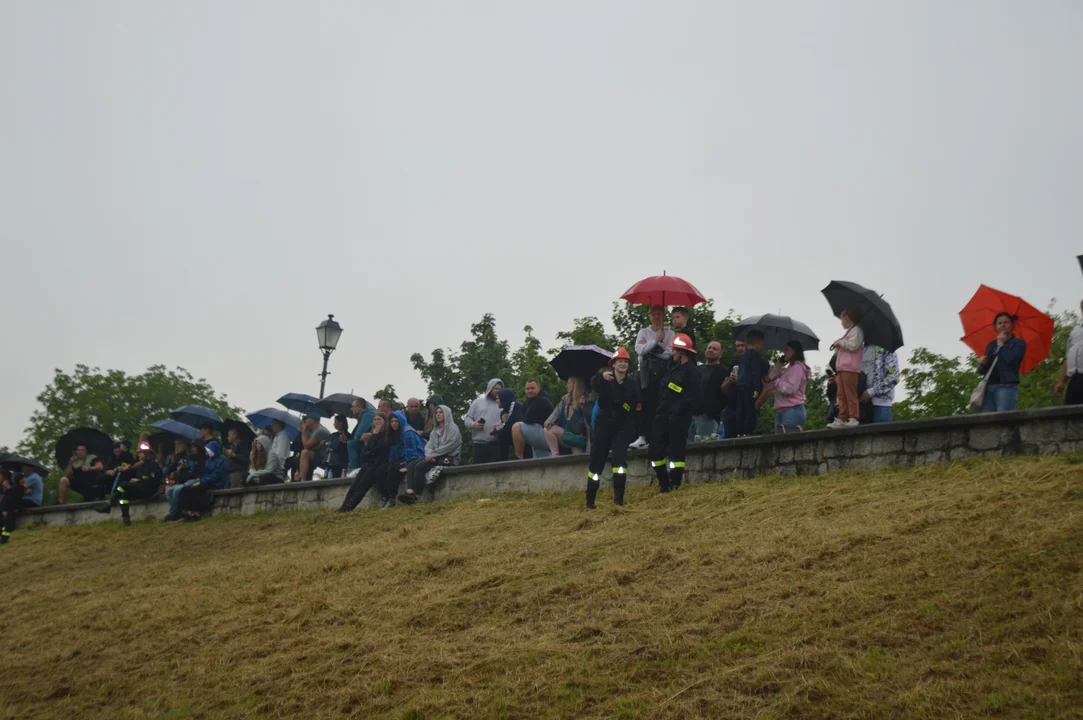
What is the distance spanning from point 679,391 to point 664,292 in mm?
2257

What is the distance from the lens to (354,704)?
987cm

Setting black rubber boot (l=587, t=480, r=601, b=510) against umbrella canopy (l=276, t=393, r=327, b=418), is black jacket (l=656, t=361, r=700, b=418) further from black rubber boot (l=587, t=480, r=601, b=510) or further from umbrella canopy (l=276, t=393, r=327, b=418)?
umbrella canopy (l=276, t=393, r=327, b=418)

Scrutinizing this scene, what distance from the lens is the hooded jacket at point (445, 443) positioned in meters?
19.4

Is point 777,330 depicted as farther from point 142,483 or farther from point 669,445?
point 142,483

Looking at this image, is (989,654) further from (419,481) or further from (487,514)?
(419,481)

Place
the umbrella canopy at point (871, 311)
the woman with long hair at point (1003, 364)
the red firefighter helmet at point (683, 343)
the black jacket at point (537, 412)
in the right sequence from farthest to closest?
the black jacket at point (537, 412), the red firefighter helmet at point (683, 343), the umbrella canopy at point (871, 311), the woman with long hair at point (1003, 364)

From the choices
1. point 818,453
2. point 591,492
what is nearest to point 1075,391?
point 818,453

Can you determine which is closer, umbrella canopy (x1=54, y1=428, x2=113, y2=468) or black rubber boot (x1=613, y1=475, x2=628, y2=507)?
black rubber boot (x1=613, y1=475, x2=628, y2=507)

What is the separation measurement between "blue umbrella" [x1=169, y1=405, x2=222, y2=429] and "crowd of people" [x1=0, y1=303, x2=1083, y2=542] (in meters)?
0.73

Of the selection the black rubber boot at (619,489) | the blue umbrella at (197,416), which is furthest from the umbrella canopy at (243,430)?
the black rubber boot at (619,489)

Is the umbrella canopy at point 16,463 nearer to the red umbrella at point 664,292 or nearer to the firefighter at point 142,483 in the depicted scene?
the firefighter at point 142,483

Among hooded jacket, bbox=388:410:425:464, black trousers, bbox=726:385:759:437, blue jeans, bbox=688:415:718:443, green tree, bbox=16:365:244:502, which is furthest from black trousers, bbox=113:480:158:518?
green tree, bbox=16:365:244:502

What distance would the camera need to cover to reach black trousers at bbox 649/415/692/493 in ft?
49.5

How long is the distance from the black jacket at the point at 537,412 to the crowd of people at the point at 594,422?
0.02m
